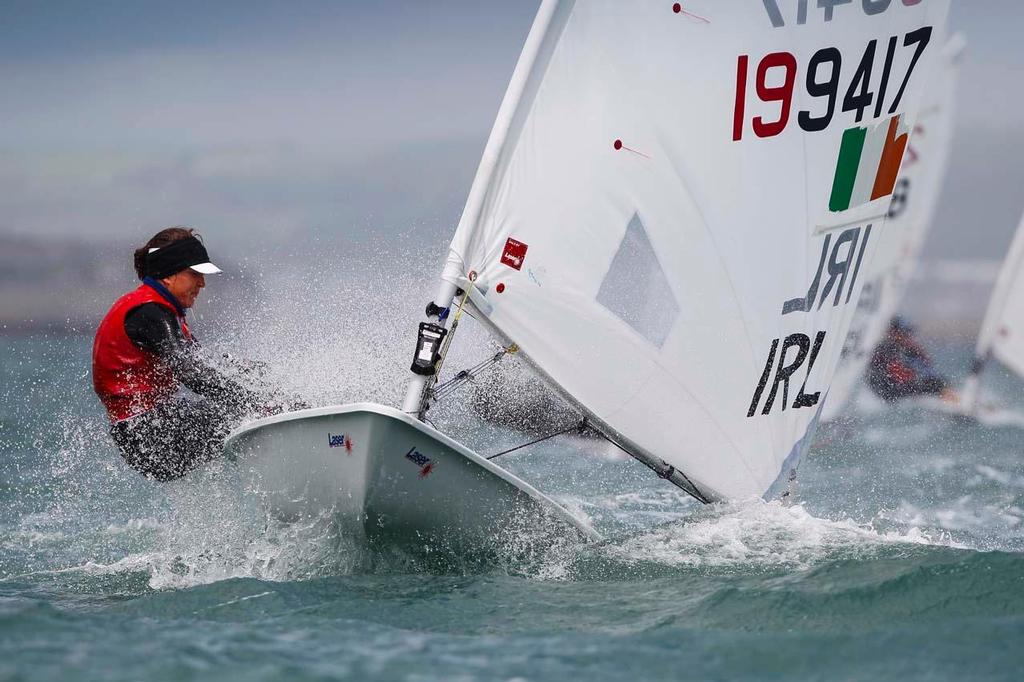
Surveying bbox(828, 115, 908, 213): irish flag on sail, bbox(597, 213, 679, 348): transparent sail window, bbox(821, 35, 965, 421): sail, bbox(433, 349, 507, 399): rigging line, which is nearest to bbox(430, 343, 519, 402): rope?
bbox(433, 349, 507, 399): rigging line

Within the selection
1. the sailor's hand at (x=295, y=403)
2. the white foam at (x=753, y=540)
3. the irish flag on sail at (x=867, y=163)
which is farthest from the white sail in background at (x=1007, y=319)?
the sailor's hand at (x=295, y=403)

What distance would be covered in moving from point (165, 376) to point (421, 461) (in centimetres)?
113

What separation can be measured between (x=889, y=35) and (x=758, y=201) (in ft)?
3.02

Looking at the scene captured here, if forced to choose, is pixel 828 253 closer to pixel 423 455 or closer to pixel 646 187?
pixel 646 187

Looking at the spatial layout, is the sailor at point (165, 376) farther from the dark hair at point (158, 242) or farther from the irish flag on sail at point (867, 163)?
the irish flag on sail at point (867, 163)

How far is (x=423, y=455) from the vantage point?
3889 millimetres

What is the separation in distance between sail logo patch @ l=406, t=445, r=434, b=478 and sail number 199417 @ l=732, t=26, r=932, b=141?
6.07ft

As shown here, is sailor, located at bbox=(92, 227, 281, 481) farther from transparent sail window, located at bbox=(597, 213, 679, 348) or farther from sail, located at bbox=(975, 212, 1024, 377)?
sail, located at bbox=(975, 212, 1024, 377)

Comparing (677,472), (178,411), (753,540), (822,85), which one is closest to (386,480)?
(178,411)

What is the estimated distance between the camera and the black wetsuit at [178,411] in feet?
14.1

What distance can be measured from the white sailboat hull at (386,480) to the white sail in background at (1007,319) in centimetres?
628

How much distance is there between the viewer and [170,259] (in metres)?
4.44

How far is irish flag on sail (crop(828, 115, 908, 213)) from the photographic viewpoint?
16.5ft

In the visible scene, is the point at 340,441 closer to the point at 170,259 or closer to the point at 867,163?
the point at 170,259
